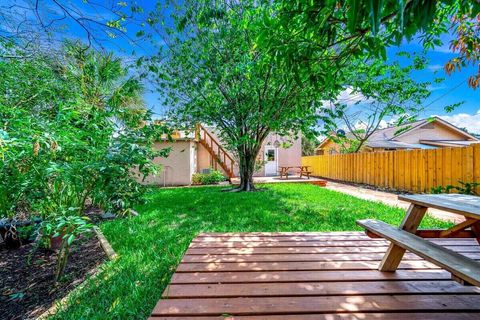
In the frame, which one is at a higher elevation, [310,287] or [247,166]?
[247,166]

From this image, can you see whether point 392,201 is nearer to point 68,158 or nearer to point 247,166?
point 247,166

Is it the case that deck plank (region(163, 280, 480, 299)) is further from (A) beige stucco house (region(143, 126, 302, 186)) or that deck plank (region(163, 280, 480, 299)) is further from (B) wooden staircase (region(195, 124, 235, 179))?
(B) wooden staircase (region(195, 124, 235, 179))

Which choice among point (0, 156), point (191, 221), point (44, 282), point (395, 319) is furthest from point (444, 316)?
point (191, 221)

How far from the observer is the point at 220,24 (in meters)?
6.71

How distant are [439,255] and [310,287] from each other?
808mm

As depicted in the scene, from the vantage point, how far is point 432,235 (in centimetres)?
209

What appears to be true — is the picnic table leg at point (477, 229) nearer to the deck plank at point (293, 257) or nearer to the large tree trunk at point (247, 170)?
the deck plank at point (293, 257)

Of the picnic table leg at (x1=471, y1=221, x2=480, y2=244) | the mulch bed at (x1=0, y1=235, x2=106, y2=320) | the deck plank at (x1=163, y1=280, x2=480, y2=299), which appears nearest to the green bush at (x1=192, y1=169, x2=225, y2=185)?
the mulch bed at (x1=0, y1=235, x2=106, y2=320)

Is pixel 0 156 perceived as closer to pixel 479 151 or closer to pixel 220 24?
pixel 220 24

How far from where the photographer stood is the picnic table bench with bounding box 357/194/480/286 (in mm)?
1228

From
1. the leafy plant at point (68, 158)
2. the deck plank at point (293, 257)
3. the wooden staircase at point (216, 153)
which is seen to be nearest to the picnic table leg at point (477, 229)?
the deck plank at point (293, 257)

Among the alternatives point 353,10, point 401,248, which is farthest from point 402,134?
point 353,10

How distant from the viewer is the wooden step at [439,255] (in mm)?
1146

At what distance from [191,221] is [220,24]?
5346 mm
